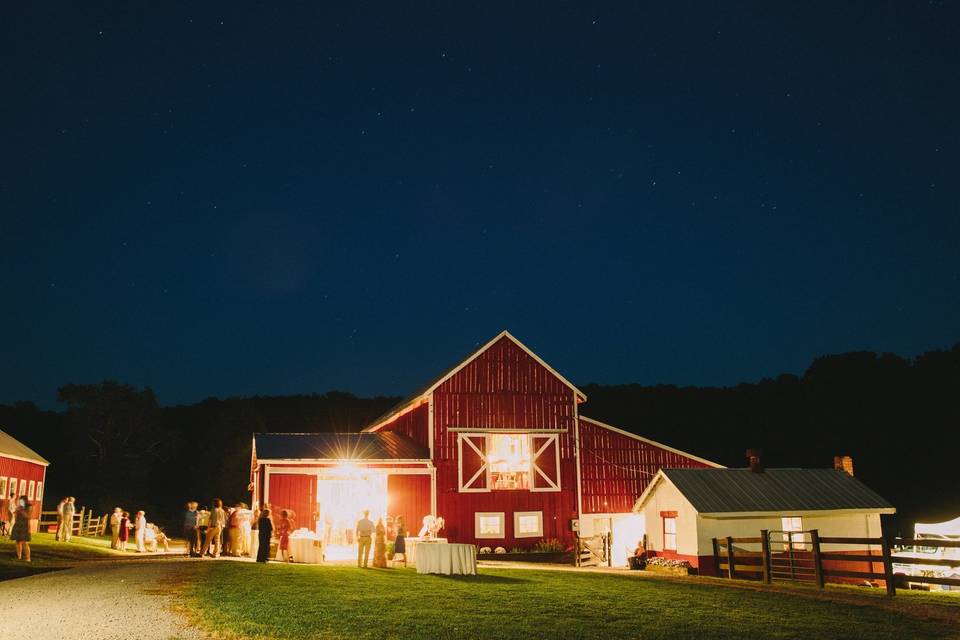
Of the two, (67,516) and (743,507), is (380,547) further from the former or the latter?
(67,516)

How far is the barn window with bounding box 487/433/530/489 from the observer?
31438 mm

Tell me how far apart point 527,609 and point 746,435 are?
6030cm

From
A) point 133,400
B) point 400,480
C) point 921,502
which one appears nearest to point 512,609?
point 400,480

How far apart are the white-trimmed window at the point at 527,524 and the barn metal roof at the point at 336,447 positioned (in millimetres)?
3867

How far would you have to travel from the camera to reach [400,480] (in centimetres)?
3011

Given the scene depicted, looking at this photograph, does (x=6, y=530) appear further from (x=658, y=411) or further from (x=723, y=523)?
(x=658, y=411)

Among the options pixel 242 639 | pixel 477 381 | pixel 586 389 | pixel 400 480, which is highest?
pixel 586 389

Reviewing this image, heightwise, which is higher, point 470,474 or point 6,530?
point 470,474

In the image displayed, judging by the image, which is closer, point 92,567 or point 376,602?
point 376,602

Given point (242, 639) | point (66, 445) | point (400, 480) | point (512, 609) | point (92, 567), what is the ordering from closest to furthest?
1. point (242, 639)
2. point (512, 609)
3. point (92, 567)
4. point (400, 480)
5. point (66, 445)

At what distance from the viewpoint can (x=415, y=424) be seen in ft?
108

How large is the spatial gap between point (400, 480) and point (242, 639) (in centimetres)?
2013

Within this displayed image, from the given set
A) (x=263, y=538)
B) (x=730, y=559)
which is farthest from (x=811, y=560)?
(x=263, y=538)

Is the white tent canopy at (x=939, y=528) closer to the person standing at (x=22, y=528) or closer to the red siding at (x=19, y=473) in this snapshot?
the person standing at (x=22, y=528)
